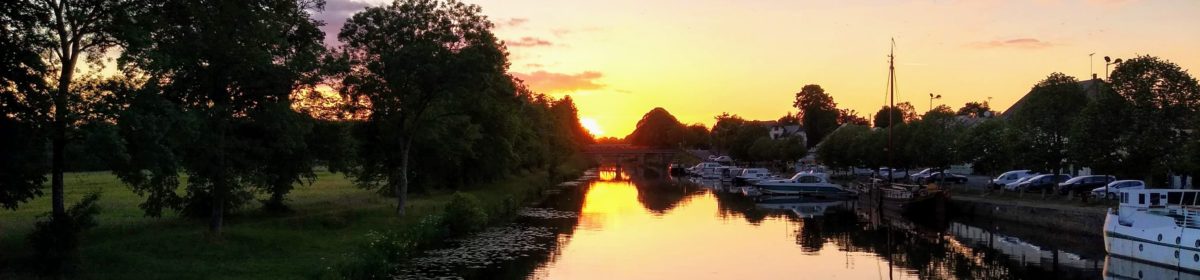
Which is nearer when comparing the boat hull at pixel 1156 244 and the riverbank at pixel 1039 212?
the boat hull at pixel 1156 244

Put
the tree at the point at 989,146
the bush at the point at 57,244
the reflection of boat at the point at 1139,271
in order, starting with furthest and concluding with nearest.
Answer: the tree at the point at 989,146, the reflection of boat at the point at 1139,271, the bush at the point at 57,244

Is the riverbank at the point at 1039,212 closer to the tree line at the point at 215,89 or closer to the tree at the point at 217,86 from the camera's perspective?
the tree line at the point at 215,89

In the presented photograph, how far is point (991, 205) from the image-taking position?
50.7 m

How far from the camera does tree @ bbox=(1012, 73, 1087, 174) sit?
49.4 meters

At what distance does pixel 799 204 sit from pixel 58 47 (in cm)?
5644

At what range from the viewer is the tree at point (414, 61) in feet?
131

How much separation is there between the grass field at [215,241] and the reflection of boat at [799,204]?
1186 inches

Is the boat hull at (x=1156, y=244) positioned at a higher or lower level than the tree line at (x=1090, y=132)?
Result: lower

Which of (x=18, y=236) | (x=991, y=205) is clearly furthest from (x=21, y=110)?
(x=991, y=205)

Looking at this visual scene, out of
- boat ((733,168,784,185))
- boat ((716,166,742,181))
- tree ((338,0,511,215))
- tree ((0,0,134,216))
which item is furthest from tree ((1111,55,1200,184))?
boat ((716,166,742,181))

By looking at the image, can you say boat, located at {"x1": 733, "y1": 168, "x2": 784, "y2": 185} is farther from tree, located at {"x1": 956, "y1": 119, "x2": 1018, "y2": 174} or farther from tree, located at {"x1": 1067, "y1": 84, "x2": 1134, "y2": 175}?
tree, located at {"x1": 1067, "y1": 84, "x2": 1134, "y2": 175}

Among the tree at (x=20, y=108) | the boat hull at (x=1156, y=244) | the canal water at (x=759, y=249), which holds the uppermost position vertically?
the tree at (x=20, y=108)

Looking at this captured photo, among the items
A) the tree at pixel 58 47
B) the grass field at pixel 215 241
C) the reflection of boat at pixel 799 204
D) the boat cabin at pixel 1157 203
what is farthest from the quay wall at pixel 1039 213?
the tree at pixel 58 47

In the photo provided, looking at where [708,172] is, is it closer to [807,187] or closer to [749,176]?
[749,176]
